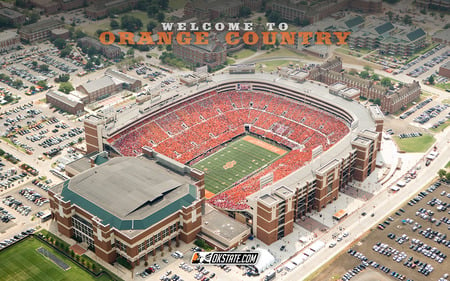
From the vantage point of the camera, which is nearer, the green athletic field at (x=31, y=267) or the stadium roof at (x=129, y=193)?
the green athletic field at (x=31, y=267)

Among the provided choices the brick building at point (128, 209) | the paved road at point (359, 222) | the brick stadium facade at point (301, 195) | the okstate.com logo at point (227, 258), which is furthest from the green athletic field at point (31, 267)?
the paved road at point (359, 222)

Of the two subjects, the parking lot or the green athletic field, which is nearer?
the green athletic field

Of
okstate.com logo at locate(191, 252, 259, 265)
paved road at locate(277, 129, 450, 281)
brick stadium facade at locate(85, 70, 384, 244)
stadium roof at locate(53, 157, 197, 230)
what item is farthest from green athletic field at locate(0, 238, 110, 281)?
paved road at locate(277, 129, 450, 281)

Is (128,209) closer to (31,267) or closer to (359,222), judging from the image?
(31,267)

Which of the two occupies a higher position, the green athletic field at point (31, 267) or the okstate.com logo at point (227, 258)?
the okstate.com logo at point (227, 258)

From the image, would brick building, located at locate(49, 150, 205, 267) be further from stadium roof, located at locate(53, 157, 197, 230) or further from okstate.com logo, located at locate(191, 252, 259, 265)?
okstate.com logo, located at locate(191, 252, 259, 265)

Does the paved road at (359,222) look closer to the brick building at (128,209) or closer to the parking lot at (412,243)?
the parking lot at (412,243)

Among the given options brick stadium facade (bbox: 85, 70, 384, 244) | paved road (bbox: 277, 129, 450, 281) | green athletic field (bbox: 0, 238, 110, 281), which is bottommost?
green athletic field (bbox: 0, 238, 110, 281)

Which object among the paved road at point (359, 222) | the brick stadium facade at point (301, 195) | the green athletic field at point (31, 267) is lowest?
the green athletic field at point (31, 267)
